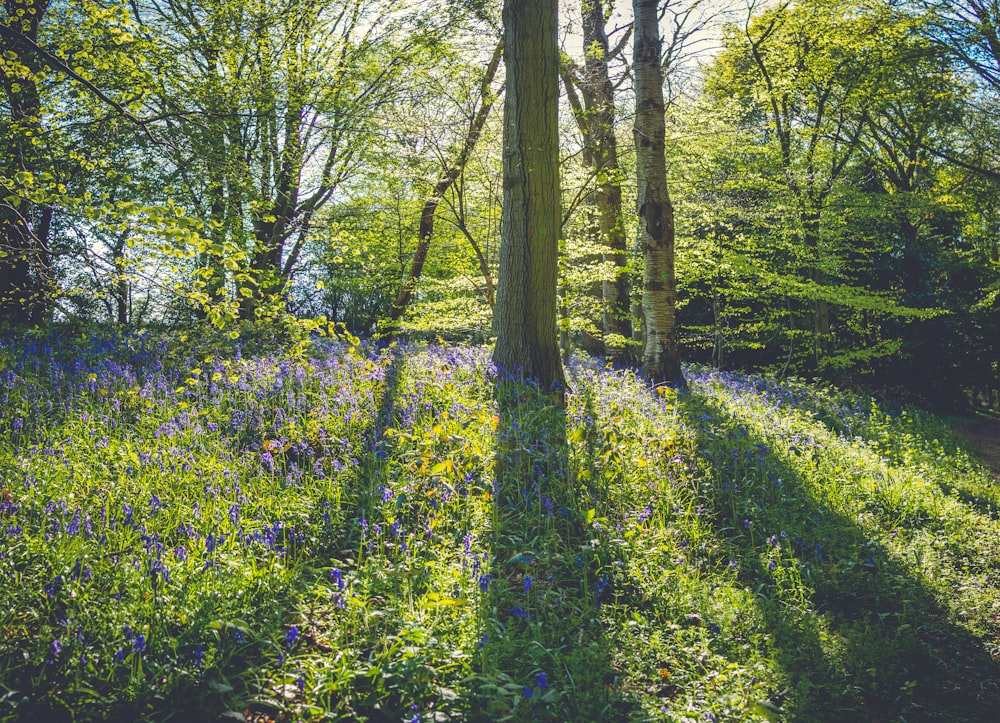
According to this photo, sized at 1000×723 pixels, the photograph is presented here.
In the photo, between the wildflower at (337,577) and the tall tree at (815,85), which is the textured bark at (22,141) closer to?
the wildflower at (337,577)

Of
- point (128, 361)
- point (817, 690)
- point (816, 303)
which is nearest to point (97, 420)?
point (128, 361)

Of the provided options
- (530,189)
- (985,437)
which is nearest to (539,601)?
(530,189)

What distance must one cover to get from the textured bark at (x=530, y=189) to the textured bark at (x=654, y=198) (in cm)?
185

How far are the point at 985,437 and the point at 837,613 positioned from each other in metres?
13.9

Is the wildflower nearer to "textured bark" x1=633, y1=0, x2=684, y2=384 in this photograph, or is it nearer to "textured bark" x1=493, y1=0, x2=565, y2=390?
"textured bark" x1=493, y1=0, x2=565, y2=390

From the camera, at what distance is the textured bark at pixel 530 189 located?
683cm

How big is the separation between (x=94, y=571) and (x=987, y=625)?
5.63m

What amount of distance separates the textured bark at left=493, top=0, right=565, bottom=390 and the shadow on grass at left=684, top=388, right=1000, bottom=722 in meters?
2.27

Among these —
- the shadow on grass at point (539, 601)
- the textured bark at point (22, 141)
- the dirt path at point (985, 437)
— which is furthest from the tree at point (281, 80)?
the dirt path at point (985, 437)

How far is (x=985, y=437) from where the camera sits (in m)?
14.3

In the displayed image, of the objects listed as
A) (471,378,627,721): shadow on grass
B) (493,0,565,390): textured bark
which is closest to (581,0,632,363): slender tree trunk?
(493,0,565,390): textured bark

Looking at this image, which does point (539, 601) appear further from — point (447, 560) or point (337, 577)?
point (337, 577)

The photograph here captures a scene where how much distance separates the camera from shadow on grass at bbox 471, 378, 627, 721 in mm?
2785

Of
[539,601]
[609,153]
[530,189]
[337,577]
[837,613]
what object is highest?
[609,153]
